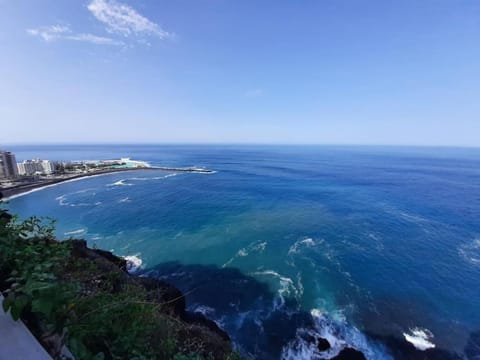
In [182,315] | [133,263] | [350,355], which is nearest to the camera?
[350,355]

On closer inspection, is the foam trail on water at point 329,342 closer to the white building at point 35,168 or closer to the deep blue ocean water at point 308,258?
the deep blue ocean water at point 308,258

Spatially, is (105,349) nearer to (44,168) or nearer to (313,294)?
(313,294)

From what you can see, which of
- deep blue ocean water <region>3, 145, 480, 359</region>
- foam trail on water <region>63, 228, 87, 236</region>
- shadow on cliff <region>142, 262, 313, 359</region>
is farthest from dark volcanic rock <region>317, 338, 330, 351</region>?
foam trail on water <region>63, 228, 87, 236</region>

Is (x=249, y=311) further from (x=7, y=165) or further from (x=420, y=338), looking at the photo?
(x=7, y=165)

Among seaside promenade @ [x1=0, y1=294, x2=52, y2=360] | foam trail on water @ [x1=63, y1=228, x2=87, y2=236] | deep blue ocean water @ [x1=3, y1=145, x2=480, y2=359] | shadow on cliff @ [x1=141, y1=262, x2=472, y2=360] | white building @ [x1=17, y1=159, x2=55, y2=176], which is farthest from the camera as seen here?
white building @ [x1=17, y1=159, x2=55, y2=176]

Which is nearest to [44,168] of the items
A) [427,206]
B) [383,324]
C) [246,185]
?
[246,185]

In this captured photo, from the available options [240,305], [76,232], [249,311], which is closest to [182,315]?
[240,305]

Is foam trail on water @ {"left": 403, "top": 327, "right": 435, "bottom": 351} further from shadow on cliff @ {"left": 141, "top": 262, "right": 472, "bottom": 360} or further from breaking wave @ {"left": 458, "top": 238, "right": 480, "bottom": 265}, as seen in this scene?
breaking wave @ {"left": 458, "top": 238, "right": 480, "bottom": 265}
